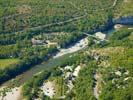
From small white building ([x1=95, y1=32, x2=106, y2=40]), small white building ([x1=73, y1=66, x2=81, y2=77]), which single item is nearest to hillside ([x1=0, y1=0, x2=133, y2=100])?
small white building ([x1=95, y1=32, x2=106, y2=40])

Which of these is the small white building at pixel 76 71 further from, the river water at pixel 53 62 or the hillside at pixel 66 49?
the river water at pixel 53 62

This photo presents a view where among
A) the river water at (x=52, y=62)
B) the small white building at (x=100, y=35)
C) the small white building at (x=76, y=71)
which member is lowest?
the river water at (x=52, y=62)

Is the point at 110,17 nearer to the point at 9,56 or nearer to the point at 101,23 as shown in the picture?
the point at 101,23

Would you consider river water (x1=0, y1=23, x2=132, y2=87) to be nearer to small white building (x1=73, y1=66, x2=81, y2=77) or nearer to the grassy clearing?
the grassy clearing

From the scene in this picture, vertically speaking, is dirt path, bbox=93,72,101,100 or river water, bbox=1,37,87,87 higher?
dirt path, bbox=93,72,101,100

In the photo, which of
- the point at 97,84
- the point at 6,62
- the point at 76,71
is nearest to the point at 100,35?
the point at 76,71

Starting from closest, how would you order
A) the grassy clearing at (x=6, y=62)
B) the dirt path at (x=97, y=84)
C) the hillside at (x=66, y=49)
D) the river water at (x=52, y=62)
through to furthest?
the dirt path at (x=97, y=84), the hillside at (x=66, y=49), the river water at (x=52, y=62), the grassy clearing at (x=6, y=62)

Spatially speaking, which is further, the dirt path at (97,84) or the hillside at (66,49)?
the hillside at (66,49)

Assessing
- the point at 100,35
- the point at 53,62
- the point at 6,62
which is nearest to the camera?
the point at 6,62

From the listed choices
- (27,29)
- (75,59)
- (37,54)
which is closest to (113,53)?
(75,59)

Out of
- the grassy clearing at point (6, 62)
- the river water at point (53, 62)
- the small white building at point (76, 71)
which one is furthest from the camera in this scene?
the grassy clearing at point (6, 62)

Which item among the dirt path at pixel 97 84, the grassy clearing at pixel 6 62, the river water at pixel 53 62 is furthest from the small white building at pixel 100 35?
the dirt path at pixel 97 84

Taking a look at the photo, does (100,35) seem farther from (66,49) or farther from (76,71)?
(76,71)
